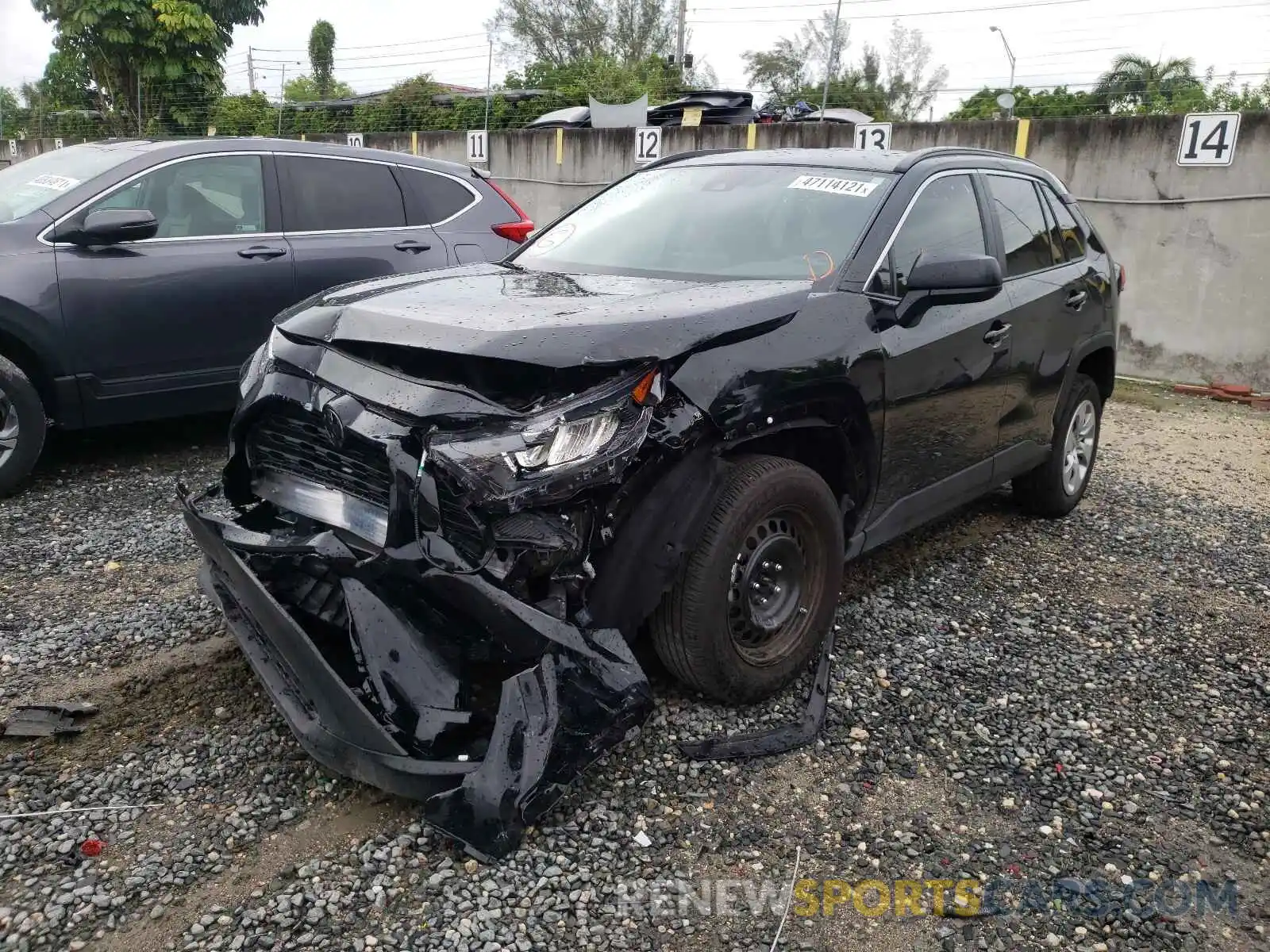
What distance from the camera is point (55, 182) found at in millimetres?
5277

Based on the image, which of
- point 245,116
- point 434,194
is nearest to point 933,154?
point 434,194

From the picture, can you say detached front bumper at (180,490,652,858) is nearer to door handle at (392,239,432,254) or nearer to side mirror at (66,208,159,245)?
side mirror at (66,208,159,245)

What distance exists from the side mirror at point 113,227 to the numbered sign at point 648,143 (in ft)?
30.1

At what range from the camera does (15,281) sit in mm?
4809

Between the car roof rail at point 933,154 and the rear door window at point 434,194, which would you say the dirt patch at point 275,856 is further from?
the rear door window at point 434,194

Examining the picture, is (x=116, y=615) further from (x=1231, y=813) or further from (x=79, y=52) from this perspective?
(x=79, y=52)

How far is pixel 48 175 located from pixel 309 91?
23.4 metres

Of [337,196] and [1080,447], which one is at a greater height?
[337,196]

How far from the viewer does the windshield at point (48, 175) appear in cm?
513

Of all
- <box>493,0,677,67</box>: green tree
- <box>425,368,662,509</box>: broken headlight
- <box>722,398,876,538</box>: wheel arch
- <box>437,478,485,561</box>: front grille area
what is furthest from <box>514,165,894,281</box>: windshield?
<box>493,0,677,67</box>: green tree

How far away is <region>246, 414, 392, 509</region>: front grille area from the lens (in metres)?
2.74

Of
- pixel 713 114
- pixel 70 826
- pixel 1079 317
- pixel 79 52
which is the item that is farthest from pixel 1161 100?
pixel 79 52

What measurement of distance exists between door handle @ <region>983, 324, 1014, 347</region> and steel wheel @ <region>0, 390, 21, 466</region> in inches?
178

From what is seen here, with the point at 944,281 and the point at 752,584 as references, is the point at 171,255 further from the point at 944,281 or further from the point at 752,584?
the point at 944,281
